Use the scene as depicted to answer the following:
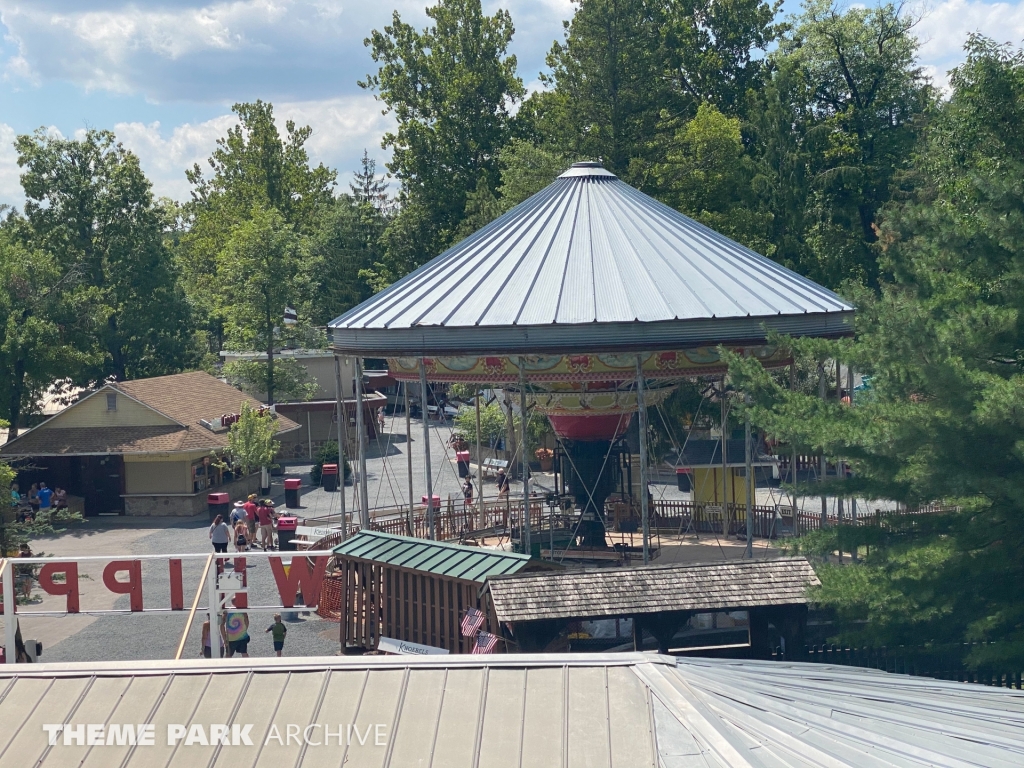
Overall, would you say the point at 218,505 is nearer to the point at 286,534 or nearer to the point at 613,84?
the point at 286,534

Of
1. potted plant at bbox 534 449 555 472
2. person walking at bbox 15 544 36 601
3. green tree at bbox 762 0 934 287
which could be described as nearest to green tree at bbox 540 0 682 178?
green tree at bbox 762 0 934 287

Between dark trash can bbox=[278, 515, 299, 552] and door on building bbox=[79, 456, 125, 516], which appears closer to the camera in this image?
dark trash can bbox=[278, 515, 299, 552]

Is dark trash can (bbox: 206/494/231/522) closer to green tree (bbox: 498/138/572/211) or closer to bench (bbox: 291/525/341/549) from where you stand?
bench (bbox: 291/525/341/549)

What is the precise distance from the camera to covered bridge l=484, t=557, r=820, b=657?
16.4 metres

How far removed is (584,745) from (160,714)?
3.93 meters

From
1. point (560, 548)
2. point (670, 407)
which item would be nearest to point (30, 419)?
point (670, 407)

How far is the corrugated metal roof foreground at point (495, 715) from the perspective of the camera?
983 cm

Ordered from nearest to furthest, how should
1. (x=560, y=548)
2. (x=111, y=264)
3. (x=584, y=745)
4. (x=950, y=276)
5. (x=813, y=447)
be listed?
(x=584, y=745)
(x=813, y=447)
(x=950, y=276)
(x=560, y=548)
(x=111, y=264)

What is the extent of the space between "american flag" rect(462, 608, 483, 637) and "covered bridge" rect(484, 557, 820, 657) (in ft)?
0.97

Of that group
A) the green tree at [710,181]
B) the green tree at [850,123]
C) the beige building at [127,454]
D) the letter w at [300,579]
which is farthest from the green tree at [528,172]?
the letter w at [300,579]

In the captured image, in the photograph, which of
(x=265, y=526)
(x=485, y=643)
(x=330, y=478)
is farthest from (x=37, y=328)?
(x=485, y=643)

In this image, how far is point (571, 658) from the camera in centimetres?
1112

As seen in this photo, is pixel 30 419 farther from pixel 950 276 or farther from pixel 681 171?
pixel 950 276

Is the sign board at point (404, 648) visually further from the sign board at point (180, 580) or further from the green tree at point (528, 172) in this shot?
the green tree at point (528, 172)
